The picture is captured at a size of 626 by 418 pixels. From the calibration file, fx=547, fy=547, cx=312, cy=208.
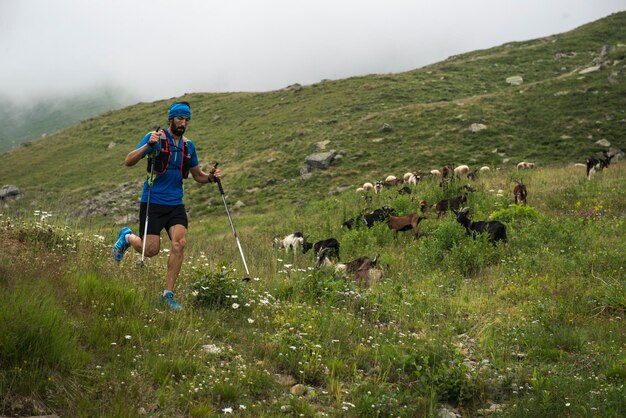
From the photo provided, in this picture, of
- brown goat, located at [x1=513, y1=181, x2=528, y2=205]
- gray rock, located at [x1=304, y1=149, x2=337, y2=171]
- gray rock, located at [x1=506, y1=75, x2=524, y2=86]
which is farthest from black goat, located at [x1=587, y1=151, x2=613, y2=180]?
gray rock, located at [x1=506, y1=75, x2=524, y2=86]

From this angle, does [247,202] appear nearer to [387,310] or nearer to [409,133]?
[409,133]

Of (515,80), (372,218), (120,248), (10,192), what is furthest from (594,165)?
(10,192)

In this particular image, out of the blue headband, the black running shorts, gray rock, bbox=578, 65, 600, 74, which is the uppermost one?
gray rock, bbox=578, 65, 600, 74

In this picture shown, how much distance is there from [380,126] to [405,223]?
2162 centimetres

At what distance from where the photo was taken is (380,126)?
33781 millimetres

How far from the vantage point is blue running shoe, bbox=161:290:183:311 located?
629 centimetres

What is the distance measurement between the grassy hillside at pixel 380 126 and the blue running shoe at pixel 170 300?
18.8 metres

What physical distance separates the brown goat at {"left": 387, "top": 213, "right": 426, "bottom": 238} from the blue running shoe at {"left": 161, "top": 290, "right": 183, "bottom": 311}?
738 centimetres

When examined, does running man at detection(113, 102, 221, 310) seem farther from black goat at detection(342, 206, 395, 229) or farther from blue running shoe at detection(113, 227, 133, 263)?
black goat at detection(342, 206, 395, 229)

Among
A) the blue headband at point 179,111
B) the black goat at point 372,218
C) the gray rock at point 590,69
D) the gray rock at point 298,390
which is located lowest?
the black goat at point 372,218

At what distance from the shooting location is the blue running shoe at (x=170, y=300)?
6289mm

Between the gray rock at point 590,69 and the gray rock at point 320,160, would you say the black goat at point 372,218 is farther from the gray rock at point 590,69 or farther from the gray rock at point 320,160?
the gray rock at point 590,69

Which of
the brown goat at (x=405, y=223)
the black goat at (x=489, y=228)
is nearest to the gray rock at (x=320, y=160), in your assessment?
the brown goat at (x=405, y=223)

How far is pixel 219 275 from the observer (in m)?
6.86
